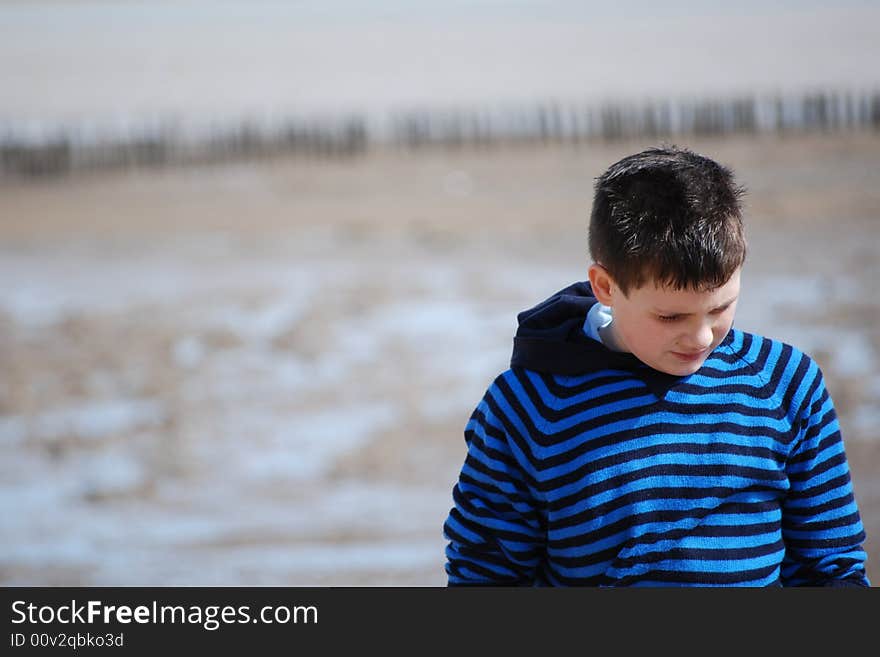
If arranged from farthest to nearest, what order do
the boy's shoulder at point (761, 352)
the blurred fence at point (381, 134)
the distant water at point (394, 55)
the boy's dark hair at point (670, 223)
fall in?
the distant water at point (394, 55)
the blurred fence at point (381, 134)
the boy's shoulder at point (761, 352)
the boy's dark hair at point (670, 223)

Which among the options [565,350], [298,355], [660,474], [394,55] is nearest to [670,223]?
[565,350]

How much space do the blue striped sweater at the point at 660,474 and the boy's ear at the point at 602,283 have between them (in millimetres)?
80

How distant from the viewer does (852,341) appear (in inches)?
302

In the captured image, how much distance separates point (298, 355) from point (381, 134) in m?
12.6

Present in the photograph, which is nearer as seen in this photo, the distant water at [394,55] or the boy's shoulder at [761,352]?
the boy's shoulder at [761,352]

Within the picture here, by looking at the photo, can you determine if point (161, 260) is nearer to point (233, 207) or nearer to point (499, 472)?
point (233, 207)

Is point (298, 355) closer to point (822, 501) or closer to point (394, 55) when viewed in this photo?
point (822, 501)

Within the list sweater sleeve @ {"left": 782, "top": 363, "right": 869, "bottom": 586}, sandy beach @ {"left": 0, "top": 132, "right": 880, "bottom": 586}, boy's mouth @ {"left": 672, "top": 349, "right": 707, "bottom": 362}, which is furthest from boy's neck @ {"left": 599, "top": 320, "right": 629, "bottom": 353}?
sandy beach @ {"left": 0, "top": 132, "right": 880, "bottom": 586}

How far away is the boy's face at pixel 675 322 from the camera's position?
1693 millimetres

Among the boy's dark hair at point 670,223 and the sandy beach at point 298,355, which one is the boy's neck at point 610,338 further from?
the sandy beach at point 298,355

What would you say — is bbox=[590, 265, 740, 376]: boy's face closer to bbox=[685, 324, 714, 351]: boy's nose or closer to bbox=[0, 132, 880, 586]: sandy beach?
bbox=[685, 324, 714, 351]: boy's nose

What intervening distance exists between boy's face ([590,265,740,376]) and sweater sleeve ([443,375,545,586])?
24 cm

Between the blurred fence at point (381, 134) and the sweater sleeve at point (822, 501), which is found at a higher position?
the blurred fence at point (381, 134)

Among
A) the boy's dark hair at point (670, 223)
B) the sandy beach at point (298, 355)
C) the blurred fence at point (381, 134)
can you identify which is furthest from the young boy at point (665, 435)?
the blurred fence at point (381, 134)
